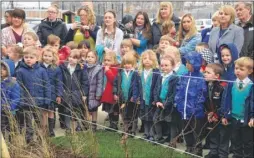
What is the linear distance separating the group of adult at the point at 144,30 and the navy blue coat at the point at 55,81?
79 cm

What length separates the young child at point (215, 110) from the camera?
14.9ft

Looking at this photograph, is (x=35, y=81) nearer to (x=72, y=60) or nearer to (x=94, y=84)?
(x=72, y=60)

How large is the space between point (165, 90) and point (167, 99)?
0.60ft

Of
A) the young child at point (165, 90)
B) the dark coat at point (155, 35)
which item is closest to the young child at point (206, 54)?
the young child at point (165, 90)

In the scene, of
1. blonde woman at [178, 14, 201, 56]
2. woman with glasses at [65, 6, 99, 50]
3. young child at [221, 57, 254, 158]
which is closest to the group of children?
young child at [221, 57, 254, 158]

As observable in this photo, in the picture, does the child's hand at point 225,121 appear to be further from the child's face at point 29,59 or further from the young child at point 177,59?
the child's face at point 29,59

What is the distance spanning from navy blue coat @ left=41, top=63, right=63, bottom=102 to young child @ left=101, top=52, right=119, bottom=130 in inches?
22.1

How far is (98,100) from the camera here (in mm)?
6059

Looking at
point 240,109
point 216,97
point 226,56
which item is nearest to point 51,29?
point 226,56

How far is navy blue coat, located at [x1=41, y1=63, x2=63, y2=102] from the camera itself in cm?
589

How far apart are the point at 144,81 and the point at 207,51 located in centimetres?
80

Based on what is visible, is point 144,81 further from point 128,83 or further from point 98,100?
point 98,100

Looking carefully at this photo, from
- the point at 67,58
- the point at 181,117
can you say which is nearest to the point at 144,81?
the point at 181,117

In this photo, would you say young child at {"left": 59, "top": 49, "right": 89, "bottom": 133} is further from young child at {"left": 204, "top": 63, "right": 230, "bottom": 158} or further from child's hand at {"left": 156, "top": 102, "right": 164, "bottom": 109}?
young child at {"left": 204, "top": 63, "right": 230, "bottom": 158}
